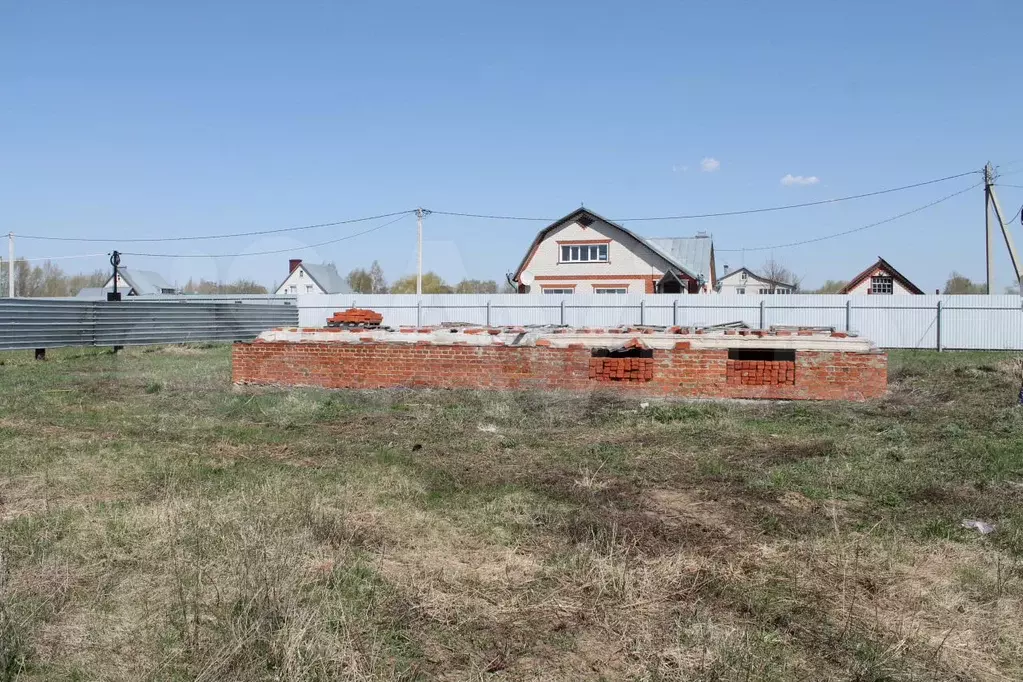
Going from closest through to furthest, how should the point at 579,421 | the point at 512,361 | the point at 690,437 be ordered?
1. the point at 690,437
2. the point at 579,421
3. the point at 512,361

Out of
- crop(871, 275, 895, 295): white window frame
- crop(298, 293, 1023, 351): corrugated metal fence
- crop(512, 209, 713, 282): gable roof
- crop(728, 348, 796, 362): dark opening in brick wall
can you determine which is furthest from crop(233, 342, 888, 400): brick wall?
crop(871, 275, 895, 295): white window frame

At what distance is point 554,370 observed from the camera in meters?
10.4

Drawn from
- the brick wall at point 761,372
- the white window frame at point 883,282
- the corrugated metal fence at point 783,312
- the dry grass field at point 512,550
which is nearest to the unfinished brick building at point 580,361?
the brick wall at point 761,372

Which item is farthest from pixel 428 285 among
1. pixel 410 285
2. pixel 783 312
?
pixel 783 312

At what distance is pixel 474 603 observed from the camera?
11.5ft

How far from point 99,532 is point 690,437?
5092mm

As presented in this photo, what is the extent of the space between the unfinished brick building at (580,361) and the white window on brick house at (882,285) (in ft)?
120

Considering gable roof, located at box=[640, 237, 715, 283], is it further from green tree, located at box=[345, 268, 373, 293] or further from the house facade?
green tree, located at box=[345, 268, 373, 293]

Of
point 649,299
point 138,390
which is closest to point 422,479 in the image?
point 138,390

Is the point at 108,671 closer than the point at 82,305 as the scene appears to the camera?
Yes

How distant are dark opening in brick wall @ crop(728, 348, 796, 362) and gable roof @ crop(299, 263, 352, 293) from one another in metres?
59.4

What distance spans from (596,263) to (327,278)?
128 ft

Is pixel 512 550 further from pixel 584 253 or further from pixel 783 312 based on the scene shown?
pixel 584 253

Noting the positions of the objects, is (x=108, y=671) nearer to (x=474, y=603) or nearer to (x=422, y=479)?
(x=474, y=603)
